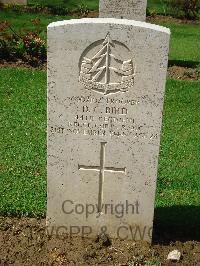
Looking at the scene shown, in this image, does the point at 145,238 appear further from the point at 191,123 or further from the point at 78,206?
the point at 191,123

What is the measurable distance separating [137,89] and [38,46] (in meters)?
7.17

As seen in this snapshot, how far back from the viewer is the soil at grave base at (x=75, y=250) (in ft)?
14.9

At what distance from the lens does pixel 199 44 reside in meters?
14.8

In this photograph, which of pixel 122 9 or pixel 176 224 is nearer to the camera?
pixel 176 224

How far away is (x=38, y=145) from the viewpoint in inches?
280

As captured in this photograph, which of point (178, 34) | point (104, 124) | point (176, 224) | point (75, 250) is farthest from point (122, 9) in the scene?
point (75, 250)

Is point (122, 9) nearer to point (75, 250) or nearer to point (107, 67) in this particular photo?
point (107, 67)

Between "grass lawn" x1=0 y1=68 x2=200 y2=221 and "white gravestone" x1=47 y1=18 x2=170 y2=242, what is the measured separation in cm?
85

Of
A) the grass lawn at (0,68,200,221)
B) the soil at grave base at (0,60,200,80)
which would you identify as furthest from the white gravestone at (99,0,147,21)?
the grass lawn at (0,68,200,221)

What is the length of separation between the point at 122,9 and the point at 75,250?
280 inches

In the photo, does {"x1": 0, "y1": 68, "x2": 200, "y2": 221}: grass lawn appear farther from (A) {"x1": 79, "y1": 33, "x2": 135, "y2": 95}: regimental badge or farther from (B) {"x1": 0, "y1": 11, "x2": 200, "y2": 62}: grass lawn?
(B) {"x1": 0, "y1": 11, "x2": 200, "y2": 62}: grass lawn

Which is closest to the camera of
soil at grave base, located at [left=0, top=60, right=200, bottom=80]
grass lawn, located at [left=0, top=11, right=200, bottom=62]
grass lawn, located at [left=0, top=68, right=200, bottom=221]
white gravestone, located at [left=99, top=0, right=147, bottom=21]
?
grass lawn, located at [left=0, top=68, right=200, bottom=221]

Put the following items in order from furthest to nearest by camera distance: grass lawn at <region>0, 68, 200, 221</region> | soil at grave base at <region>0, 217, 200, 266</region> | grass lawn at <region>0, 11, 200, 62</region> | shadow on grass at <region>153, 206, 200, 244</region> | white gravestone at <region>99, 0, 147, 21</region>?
grass lawn at <region>0, 11, 200, 62</region> < white gravestone at <region>99, 0, 147, 21</region> < grass lawn at <region>0, 68, 200, 221</region> < shadow on grass at <region>153, 206, 200, 244</region> < soil at grave base at <region>0, 217, 200, 266</region>

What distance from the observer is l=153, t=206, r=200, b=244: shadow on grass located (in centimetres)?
499
